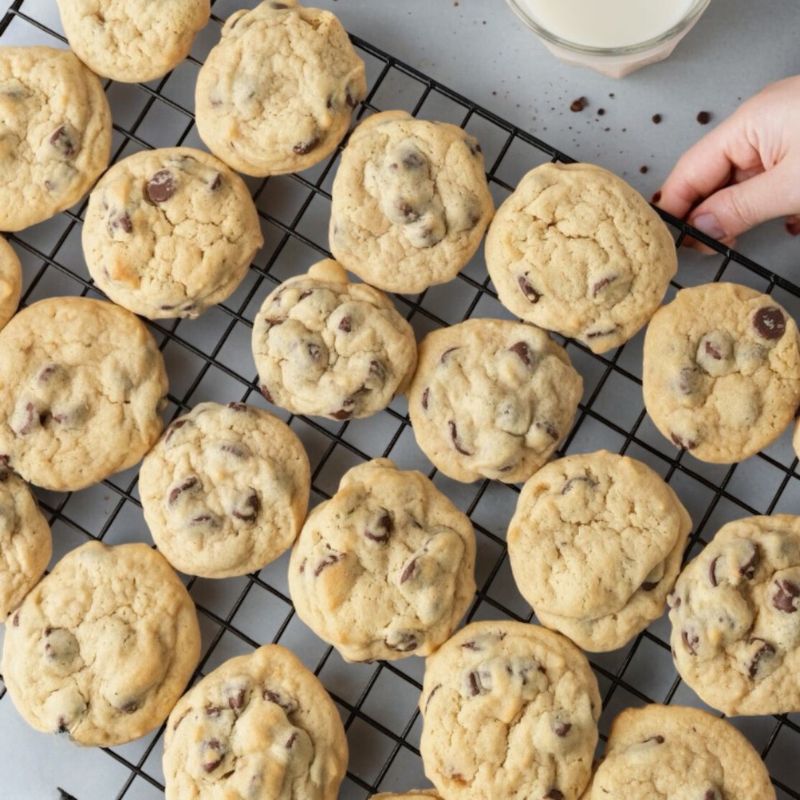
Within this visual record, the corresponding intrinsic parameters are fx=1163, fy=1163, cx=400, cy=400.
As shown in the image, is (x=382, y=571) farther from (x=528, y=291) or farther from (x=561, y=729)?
(x=528, y=291)

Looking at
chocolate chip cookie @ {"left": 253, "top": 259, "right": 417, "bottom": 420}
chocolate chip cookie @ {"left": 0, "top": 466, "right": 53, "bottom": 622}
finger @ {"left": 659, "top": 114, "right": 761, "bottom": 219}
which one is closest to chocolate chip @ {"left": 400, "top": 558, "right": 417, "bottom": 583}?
chocolate chip cookie @ {"left": 253, "top": 259, "right": 417, "bottom": 420}

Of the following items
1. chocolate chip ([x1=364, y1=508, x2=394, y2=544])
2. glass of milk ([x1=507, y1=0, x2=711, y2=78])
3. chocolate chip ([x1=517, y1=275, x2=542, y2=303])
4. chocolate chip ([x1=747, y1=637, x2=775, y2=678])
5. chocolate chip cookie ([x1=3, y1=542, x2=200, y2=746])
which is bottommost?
chocolate chip cookie ([x1=3, y1=542, x2=200, y2=746])

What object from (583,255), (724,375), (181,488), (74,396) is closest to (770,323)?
(724,375)

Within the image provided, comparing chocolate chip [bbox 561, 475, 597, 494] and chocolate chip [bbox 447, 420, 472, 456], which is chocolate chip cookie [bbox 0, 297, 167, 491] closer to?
chocolate chip [bbox 447, 420, 472, 456]

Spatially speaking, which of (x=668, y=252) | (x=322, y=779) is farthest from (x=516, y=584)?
(x=668, y=252)

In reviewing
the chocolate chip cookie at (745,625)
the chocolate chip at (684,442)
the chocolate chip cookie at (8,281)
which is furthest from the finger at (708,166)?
the chocolate chip cookie at (8,281)

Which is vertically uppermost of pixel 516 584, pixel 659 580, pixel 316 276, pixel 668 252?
pixel 668 252

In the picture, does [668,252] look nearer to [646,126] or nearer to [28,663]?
[646,126]
